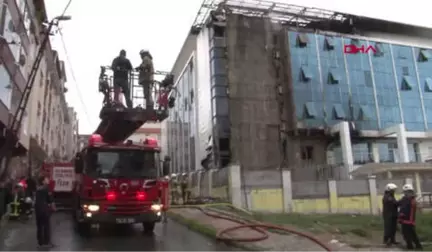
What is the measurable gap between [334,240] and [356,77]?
32360 millimetres

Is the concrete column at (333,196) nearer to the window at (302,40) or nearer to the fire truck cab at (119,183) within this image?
the fire truck cab at (119,183)

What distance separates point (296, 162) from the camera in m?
38.2

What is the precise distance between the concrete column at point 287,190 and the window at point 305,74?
16971mm

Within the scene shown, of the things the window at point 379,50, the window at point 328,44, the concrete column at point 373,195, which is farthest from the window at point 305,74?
the concrete column at point 373,195

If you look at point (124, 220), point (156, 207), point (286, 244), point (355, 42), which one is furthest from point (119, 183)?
point (355, 42)

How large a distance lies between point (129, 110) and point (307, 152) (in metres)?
30.0

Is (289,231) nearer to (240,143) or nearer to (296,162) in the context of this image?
(240,143)

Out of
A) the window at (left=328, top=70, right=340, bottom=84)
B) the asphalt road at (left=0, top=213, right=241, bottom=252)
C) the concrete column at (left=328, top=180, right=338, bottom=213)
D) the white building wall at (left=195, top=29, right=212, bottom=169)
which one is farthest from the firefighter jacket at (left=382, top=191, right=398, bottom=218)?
the window at (left=328, top=70, right=340, bottom=84)

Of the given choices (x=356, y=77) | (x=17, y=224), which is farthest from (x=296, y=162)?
(x=17, y=224)

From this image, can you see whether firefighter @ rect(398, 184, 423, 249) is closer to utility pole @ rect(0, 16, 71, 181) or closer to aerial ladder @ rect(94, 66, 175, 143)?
aerial ladder @ rect(94, 66, 175, 143)

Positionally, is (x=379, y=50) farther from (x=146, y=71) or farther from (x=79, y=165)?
(x=79, y=165)

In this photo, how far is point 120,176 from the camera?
11477mm

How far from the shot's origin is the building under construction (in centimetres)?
3697

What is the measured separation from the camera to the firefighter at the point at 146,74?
1262 cm
